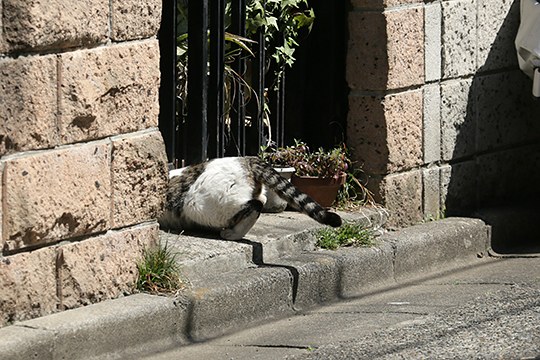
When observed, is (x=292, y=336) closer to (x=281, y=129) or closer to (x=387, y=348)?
(x=387, y=348)

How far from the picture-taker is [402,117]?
323 inches

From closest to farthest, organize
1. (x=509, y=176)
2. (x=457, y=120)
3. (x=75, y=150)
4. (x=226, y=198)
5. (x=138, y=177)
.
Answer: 1. (x=75, y=150)
2. (x=138, y=177)
3. (x=226, y=198)
4. (x=457, y=120)
5. (x=509, y=176)

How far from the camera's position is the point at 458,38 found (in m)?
A: 8.52

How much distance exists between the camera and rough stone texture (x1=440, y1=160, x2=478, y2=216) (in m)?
8.64

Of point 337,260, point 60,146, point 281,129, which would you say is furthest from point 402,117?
point 60,146

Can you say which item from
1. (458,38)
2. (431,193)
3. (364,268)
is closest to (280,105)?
(431,193)

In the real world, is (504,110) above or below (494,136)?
above

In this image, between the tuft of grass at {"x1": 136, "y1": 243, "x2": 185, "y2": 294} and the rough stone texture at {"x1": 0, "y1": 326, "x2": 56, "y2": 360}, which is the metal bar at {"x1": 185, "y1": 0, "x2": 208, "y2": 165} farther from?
the rough stone texture at {"x1": 0, "y1": 326, "x2": 56, "y2": 360}

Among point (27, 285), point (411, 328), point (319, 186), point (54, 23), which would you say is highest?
point (54, 23)

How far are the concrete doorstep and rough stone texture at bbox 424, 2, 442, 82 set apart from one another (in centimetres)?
100

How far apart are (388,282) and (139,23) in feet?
7.81

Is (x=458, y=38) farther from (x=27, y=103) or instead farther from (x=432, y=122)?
(x=27, y=103)

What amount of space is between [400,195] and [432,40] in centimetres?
104

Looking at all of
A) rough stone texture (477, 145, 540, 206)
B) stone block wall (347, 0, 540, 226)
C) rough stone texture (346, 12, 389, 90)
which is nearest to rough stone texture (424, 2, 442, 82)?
stone block wall (347, 0, 540, 226)
